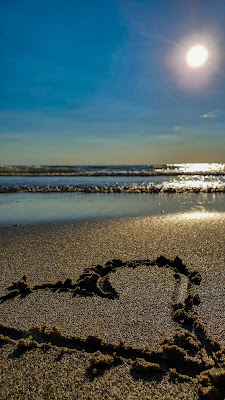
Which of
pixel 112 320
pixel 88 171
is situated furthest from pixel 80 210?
pixel 88 171

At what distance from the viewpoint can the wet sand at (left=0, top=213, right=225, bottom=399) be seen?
1789mm

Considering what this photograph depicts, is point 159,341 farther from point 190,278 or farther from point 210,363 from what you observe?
point 190,278

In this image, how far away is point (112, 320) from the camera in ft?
8.05

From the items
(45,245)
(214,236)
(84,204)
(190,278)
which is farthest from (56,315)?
(84,204)

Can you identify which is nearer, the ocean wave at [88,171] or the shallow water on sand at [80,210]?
the shallow water on sand at [80,210]

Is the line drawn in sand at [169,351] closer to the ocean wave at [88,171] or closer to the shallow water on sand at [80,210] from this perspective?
the shallow water on sand at [80,210]

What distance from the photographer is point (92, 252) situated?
4.27 m

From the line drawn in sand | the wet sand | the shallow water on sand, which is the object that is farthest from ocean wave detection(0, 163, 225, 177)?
the line drawn in sand

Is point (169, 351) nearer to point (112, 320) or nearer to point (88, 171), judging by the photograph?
point (112, 320)

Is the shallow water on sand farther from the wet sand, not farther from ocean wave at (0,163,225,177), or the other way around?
ocean wave at (0,163,225,177)

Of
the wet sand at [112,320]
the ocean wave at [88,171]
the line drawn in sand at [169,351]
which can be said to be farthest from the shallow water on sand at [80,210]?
the ocean wave at [88,171]

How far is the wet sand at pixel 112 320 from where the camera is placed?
5.87 feet

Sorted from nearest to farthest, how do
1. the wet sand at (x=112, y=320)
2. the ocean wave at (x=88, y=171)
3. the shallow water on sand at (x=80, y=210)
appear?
the wet sand at (x=112, y=320) → the shallow water on sand at (x=80, y=210) → the ocean wave at (x=88, y=171)

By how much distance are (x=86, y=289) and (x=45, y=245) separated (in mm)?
1766
